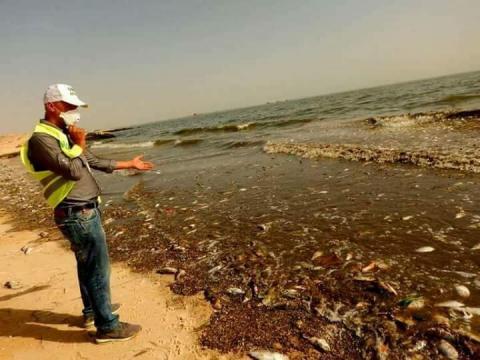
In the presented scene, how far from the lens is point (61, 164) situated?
155 inches

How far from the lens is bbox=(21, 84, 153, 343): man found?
401cm

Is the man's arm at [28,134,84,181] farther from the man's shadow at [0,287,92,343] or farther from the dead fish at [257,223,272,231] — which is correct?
the dead fish at [257,223,272,231]

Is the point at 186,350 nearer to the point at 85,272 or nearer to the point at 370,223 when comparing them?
the point at 85,272

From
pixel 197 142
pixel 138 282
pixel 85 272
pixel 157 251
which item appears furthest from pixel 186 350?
pixel 197 142

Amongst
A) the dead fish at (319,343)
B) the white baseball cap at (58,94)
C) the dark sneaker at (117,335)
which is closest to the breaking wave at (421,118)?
the dead fish at (319,343)

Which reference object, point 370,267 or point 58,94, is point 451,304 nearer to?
point 370,267

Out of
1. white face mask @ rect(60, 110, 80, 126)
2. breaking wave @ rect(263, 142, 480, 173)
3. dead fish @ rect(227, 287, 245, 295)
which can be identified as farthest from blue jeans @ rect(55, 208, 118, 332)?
breaking wave @ rect(263, 142, 480, 173)

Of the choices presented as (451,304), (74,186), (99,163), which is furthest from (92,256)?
(451,304)

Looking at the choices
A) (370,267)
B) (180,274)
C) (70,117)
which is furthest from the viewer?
(180,274)

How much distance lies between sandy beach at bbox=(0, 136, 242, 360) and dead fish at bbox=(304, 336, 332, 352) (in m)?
0.90

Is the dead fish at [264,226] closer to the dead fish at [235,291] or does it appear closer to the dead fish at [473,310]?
the dead fish at [235,291]

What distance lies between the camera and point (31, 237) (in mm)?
9641

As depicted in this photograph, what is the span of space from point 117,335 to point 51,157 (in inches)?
98.4

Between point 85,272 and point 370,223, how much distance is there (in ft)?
18.6
